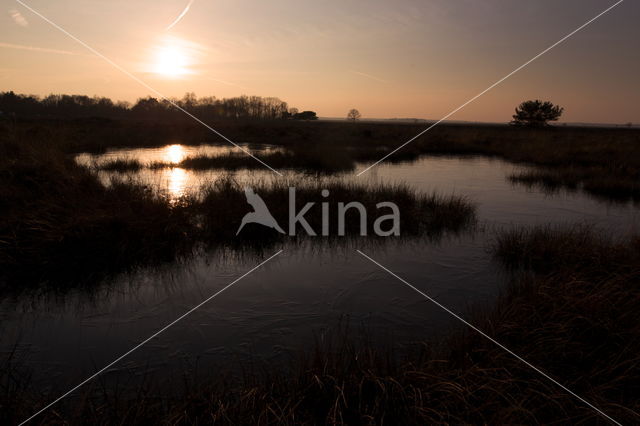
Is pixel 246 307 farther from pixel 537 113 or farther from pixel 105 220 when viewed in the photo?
pixel 537 113

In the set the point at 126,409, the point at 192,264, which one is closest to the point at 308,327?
the point at 126,409

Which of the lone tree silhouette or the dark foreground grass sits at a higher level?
the lone tree silhouette

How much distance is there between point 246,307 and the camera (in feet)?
19.6

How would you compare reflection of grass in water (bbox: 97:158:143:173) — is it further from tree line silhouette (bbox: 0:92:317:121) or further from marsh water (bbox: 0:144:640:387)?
tree line silhouette (bbox: 0:92:317:121)

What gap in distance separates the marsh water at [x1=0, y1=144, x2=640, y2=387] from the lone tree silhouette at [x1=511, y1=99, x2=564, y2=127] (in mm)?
68795

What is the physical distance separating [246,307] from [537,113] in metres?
77.0

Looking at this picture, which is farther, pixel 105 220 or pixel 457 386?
pixel 105 220

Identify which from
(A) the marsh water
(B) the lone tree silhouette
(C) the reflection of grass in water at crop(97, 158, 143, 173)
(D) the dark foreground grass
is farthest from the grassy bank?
(B) the lone tree silhouette

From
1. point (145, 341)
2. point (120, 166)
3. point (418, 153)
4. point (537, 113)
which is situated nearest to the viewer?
point (145, 341)

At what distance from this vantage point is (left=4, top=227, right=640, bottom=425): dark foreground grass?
3.08m

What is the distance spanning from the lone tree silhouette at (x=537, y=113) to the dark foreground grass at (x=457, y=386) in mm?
74679

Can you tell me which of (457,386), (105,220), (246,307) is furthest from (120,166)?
(457,386)

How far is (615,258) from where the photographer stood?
646cm

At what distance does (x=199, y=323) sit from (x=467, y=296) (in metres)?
4.31
